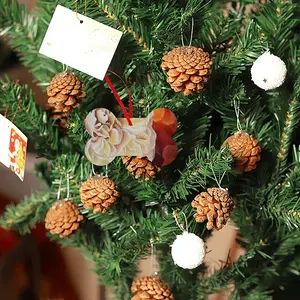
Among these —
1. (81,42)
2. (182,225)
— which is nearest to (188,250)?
(182,225)

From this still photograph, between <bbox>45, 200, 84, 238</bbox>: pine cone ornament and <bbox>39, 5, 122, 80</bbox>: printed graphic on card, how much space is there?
0.55 feet

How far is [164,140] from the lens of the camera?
546mm

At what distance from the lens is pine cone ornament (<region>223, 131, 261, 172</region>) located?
0.56 meters

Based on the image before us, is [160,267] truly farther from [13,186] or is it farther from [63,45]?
[13,186]

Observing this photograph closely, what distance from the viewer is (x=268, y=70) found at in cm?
54

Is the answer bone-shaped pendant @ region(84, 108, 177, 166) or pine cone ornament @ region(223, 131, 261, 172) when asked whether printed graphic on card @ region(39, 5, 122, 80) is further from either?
pine cone ornament @ region(223, 131, 261, 172)

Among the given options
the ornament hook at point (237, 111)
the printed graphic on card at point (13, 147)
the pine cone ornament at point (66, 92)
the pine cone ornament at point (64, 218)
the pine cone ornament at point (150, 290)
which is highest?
the pine cone ornament at point (66, 92)

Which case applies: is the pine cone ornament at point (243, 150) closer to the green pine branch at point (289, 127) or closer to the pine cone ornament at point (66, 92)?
the green pine branch at point (289, 127)

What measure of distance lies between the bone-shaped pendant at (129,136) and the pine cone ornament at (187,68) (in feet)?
0.11

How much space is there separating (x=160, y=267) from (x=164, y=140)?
215 mm

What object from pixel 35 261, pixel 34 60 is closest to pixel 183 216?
pixel 34 60

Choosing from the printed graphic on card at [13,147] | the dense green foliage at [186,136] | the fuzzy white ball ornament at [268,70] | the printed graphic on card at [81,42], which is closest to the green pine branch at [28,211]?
the dense green foliage at [186,136]

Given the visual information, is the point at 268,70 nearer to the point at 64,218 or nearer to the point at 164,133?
the point at 164,133

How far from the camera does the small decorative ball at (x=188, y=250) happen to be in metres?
0.54
